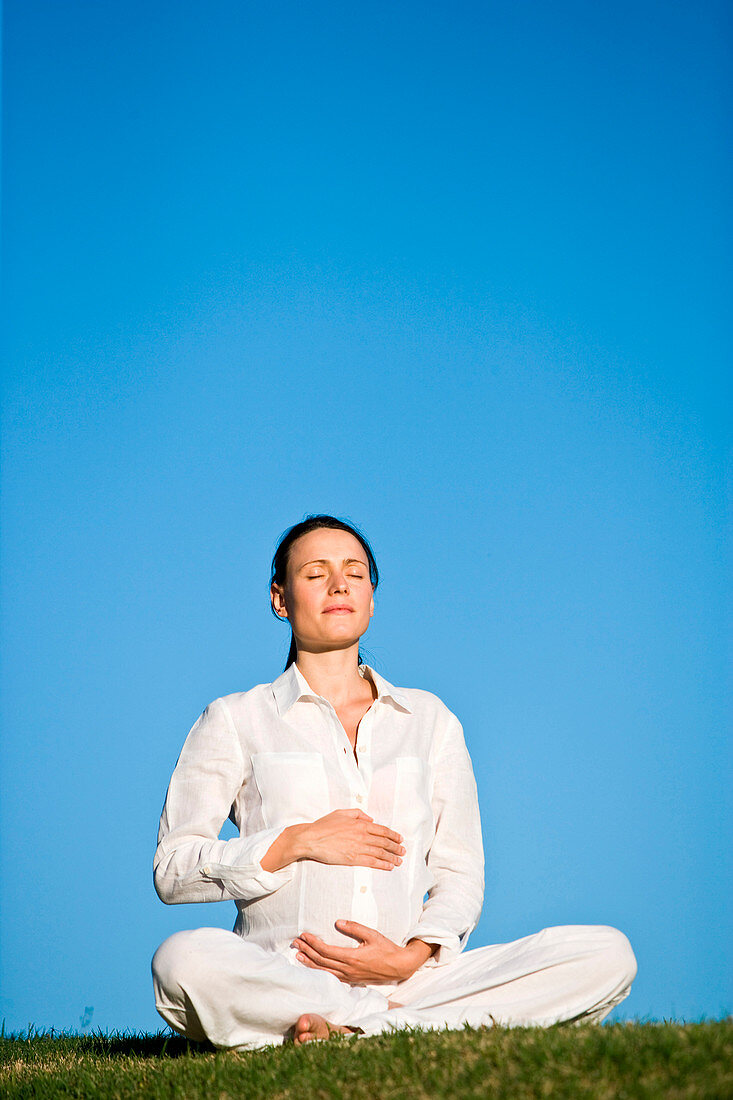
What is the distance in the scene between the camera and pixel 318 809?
4.41 m

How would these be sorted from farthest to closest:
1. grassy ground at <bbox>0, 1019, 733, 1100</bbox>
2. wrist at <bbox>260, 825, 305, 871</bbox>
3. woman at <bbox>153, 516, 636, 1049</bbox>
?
wrist at <bbox>260, 825, 305, 871</bbox> < woman at <bbox>153, 516, 636, 1049</bbox> < grassy ground at <bbox>0, 1019, 733, 1100</bbox>

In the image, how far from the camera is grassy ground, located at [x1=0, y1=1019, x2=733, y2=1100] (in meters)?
2.64

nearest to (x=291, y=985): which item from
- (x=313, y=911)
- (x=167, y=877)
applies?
(x=313, y=911)

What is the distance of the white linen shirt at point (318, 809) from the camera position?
4.20m

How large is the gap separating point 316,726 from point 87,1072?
1632 millimetres

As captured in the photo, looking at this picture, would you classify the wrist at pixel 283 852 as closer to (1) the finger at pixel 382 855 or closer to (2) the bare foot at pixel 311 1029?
(1) the finger at pixel 382 855

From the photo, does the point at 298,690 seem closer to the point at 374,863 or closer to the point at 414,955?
the point at 374,863

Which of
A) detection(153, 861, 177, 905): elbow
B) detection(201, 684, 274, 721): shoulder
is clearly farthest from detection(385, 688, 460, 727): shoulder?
detection(153, 861, 177, 905): elbow

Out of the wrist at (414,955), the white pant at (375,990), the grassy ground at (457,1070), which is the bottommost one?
the grassy ground at (457,1070)

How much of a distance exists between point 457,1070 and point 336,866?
4.51 feet

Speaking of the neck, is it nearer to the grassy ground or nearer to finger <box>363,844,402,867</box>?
finger <box>363,844,402,867</box>

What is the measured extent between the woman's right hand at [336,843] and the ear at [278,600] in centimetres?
121

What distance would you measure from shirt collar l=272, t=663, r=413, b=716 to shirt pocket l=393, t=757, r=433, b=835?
327mm

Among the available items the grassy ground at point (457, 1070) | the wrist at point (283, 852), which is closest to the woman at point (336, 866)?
the wrist at point (283, 852)
